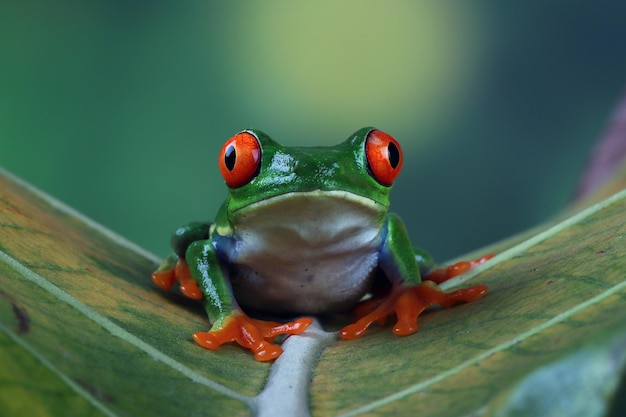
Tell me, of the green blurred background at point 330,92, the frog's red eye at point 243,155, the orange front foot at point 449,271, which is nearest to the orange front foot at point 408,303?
the orange front foot at point 449,271

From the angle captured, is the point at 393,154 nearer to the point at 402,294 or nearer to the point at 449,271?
the point at 402,294

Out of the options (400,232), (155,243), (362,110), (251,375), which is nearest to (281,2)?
(362,110)

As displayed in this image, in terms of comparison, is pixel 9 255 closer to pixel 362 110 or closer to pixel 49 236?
pixel 49 236

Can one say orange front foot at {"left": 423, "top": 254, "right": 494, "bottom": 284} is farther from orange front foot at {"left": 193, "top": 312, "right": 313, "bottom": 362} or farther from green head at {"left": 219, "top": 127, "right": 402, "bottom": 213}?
orange front foot at {"left": 193, "top": 312, "right": 313, "bottom": 362}

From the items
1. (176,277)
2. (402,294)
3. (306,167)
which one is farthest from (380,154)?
(176,277)

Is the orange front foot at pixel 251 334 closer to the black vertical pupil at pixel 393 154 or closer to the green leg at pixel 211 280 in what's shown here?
the green leg at pixel 211 280

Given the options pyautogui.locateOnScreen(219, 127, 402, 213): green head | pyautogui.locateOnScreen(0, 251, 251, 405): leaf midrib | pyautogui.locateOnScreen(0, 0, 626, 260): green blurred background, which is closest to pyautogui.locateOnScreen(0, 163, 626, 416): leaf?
pyautogui.locateOnScreen(0, 251, 251, 405): leaf midrib
